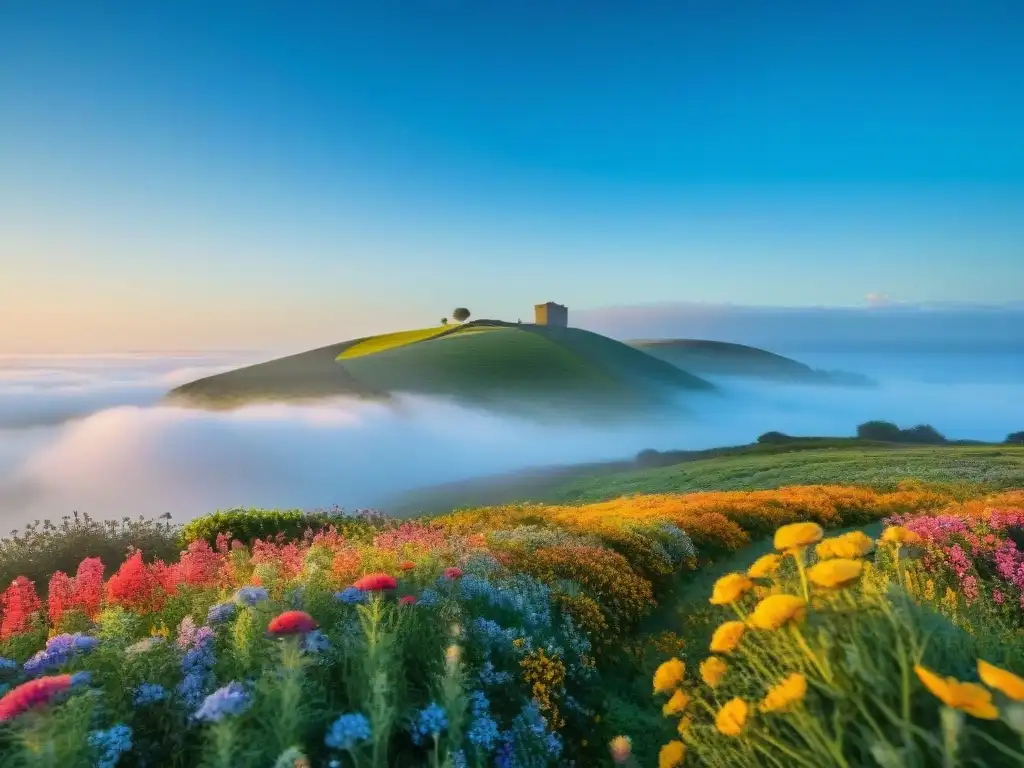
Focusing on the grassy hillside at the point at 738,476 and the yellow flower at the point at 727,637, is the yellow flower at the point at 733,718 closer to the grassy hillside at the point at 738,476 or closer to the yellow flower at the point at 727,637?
the yellow flower at the point at 727,637

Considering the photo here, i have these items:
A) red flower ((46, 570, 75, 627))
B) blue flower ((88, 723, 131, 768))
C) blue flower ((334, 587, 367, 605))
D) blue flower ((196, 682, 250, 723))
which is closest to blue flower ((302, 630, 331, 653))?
blue flower ((334, 587, 367, 605))

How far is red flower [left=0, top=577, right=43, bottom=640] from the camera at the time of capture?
20.7ft

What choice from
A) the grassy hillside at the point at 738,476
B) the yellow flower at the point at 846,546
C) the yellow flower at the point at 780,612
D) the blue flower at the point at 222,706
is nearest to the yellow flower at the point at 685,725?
the yellow flower at the point at 846,546

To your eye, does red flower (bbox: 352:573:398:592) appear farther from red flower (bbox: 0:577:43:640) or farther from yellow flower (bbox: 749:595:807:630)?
red flower (bbox: 0:577:43:640)

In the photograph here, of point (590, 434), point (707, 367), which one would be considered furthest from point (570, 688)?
point (707, 367)

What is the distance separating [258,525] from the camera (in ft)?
47.9

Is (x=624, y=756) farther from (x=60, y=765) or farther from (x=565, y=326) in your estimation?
(x=565, y=326)

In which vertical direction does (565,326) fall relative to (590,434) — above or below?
above

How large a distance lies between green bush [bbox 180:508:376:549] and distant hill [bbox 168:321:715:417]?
28.2m

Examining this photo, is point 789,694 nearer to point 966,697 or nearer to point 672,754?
point 966,697

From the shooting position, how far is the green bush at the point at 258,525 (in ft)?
46.5

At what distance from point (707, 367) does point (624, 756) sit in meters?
69.2

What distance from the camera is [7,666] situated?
408cm

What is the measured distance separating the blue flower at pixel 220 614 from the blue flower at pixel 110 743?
3.52ft
